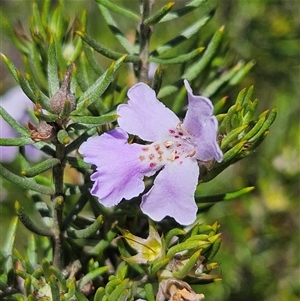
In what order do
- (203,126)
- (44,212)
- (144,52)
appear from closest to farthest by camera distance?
(203,126) < (44,212) < (144,52)

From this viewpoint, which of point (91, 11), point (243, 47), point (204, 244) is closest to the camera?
point (204, 244)

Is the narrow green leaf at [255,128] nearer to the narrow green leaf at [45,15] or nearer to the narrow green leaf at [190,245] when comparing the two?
the narrow green leaf at [190,245]

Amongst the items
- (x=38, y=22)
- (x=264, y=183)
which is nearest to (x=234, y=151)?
(x=38, y=22)

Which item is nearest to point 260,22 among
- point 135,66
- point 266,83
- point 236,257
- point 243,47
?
point 243,47

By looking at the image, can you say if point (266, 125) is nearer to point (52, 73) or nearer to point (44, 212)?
point (52, 73)

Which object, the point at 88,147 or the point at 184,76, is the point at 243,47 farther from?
the point at 88,147
